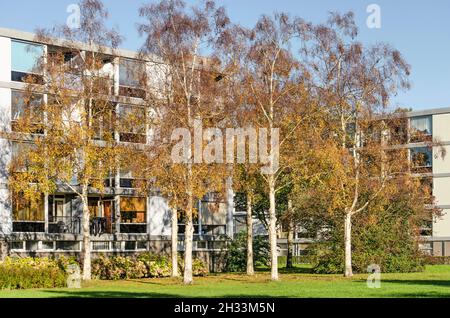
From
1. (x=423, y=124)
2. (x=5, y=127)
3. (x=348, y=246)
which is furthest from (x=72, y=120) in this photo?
(x=423, y=124)

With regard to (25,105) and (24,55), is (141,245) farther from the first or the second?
(24,55)

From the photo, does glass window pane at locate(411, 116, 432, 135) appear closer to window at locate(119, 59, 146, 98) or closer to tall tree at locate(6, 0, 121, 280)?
window at locate(119, 59, 146, 98)

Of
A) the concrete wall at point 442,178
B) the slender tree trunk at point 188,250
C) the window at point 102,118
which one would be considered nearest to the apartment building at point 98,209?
the window at point 102,118

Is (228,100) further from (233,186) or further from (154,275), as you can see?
(154,275)

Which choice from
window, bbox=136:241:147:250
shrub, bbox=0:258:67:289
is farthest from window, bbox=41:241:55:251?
shrub, bbox=0:258:67:289

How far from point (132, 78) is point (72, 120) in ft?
24.0

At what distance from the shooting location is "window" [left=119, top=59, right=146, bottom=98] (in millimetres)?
43406

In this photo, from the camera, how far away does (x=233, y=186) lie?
4500 centimetres

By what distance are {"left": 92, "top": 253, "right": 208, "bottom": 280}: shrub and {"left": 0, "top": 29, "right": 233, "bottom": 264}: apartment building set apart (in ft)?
→ 7.60

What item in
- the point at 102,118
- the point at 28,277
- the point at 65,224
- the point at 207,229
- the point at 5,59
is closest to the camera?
the point at 28,277

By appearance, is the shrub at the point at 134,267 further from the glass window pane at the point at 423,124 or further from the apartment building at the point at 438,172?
the glass window pane at the point at 423,124

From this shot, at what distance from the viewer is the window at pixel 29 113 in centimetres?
4216

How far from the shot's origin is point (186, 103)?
134ft
